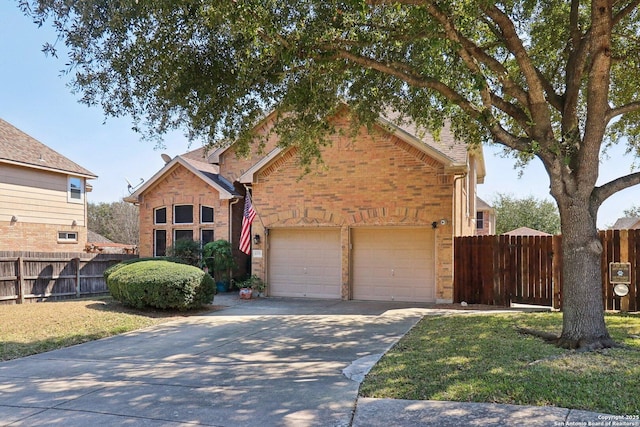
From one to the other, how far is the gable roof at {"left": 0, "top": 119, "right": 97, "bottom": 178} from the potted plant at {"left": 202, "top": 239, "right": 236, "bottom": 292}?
8.38 meters

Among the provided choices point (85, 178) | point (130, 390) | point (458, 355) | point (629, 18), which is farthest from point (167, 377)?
point (85, 178)

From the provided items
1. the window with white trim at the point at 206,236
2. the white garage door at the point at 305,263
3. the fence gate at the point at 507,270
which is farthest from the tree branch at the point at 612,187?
the window with white trim at the point at 206,236

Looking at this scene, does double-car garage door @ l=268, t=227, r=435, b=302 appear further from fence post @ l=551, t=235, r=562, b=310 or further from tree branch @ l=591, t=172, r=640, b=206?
tree branch @ l=591, t=172, r=640, b=206

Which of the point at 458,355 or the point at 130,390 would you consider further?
the point at 458,355

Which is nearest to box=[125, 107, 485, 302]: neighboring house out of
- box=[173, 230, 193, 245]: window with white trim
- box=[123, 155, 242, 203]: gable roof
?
box=[123, 155, 242, 203]: gable roof

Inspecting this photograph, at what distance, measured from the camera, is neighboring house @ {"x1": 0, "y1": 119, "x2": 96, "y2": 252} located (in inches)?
773

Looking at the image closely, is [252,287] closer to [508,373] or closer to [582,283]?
[582,283]

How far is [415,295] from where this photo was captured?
15.3 metres

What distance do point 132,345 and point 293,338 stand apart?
10.3 feet

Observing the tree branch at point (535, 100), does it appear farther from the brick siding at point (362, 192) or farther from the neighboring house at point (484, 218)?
the neighboring house at point (484, 218)

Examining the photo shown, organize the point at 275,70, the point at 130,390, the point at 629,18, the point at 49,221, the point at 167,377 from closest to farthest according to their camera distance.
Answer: the point at 130,390, the point at 167,377, the point at 275,70, the point at 629,18, the point at 49,221

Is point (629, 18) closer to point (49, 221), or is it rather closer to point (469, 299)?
point (469, 299)

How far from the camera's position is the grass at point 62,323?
924 cm

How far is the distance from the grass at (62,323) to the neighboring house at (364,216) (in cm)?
445
